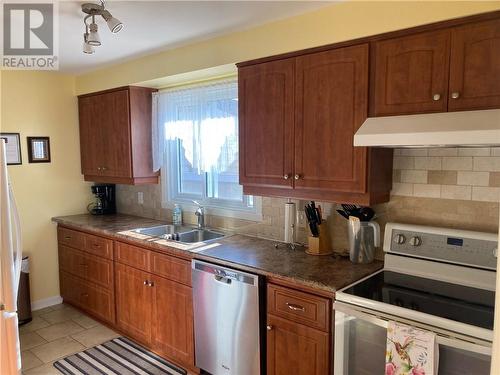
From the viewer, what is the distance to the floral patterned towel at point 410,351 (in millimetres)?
1512

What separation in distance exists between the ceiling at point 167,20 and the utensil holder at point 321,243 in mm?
1304

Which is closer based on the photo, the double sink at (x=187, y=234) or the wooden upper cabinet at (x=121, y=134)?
the double sink at (x=187, y=234)

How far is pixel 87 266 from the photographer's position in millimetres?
3549

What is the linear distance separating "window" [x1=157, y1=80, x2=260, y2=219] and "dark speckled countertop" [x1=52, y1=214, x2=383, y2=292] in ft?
1.22

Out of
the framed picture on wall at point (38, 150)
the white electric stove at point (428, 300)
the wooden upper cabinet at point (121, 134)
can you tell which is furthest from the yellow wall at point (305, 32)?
the framed picture on wall at point (38, 150)

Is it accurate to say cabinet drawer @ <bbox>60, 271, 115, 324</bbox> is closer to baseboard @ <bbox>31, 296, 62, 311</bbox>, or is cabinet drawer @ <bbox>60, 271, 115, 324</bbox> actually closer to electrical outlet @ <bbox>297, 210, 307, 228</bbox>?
baseboard @ <bbox>31, 296, 62, 311</bbox>

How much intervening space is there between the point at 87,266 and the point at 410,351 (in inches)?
116

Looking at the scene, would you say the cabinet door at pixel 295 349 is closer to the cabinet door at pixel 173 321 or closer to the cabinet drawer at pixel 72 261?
the cabinet door at pixel 173 321

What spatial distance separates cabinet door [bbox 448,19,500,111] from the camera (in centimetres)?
160

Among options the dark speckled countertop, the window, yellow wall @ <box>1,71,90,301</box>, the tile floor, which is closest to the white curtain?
the window

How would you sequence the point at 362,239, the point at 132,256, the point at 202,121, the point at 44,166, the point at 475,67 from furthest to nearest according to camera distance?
the point at 44,166 < the point at 202,121 < the point at 132,256 < the point at 362,239 < the point at 475,67

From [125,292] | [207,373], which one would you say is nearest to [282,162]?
[207,373]

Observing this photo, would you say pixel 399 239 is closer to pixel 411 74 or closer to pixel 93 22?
pixel 411 74

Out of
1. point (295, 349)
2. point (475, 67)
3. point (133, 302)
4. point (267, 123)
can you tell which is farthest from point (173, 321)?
point (475, 67)
